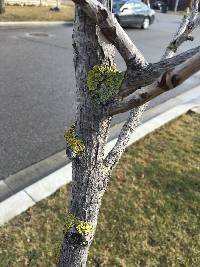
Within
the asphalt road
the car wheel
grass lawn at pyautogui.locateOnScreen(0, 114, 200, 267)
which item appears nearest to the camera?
grass lawn at pyautogui.locateOnScreen(0, 114, 200, 267)

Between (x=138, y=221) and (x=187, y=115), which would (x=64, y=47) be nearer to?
(x=187, y=115)

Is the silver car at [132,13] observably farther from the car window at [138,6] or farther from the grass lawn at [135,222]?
the grass lawn at [135,222]

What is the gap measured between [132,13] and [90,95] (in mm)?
18119

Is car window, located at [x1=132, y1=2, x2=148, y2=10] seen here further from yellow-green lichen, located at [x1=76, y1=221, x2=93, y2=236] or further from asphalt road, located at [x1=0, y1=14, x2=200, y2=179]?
yellow-green lichen, located at [x1=76, y1=221, x2=93, y2=236]

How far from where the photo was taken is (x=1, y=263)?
3498 millimetres

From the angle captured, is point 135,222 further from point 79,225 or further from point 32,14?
point 32,14

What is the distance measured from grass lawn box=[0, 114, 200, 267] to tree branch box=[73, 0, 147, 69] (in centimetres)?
249

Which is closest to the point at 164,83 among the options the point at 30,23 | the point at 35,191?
the point at 35,191

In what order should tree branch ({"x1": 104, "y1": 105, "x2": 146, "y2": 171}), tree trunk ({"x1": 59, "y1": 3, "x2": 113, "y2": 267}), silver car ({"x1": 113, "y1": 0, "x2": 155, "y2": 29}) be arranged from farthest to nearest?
silver car ({"x1": 113, "y1": 0, "x2": 155, "y2": 29})
tree branch ({"x1": 104, "y1": 105, "x2": 146, "y2": 171})
tree trunk ({"x1": 59, "y1": 3, "x2": 113, "y2": 267})

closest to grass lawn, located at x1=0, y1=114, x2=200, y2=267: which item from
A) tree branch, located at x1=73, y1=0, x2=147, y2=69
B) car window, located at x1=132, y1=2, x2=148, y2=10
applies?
tree branch, located at x1=73, y1=0, x2=147, y2=69

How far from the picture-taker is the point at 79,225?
8.28 feet

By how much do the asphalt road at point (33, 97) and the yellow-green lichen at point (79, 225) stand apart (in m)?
2.51

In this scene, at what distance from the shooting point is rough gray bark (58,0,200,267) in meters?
1.61

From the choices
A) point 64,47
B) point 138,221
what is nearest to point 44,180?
point 138,221
